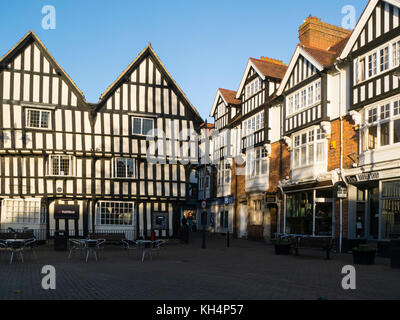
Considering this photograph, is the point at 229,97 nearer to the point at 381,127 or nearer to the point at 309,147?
the point at 309,147

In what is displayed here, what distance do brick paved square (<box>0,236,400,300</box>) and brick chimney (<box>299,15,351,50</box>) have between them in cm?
1616

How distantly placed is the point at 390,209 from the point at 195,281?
10857mm

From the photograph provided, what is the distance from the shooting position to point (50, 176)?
2350 centimetres

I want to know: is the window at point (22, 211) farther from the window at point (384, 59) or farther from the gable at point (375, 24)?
the window at point (384, 59)

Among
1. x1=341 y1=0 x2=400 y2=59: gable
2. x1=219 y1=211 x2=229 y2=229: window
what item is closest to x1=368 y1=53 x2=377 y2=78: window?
x1=341 y1=0 x2=400 y2=59: gable

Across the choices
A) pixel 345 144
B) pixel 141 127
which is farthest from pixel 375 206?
pixel 141 127

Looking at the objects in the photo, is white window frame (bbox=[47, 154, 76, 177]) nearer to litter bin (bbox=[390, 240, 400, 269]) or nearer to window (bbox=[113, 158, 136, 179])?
window (bbox=[113, 158, 136, 179])

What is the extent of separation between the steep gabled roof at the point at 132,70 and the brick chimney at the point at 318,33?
8295 millimetres

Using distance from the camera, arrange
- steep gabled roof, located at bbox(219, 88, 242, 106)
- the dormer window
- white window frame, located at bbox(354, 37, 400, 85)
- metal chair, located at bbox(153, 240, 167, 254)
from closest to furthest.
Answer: metal chair, located at bbox(153, 240, 167, 254), white window frame, located at bbox(354, 37, 400, 85), the dormer window, steep gabled roof, located at bbox(219, 88, 242, 106)

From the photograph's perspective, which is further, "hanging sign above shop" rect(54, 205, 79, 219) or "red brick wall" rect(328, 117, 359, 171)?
"hanging sign above shop" rect(54, 205, 79, 219)

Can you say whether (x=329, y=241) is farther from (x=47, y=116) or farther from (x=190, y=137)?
(x=47, y=116)

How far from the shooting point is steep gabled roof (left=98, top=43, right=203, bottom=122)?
80.6 ft

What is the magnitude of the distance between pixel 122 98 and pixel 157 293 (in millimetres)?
18258
